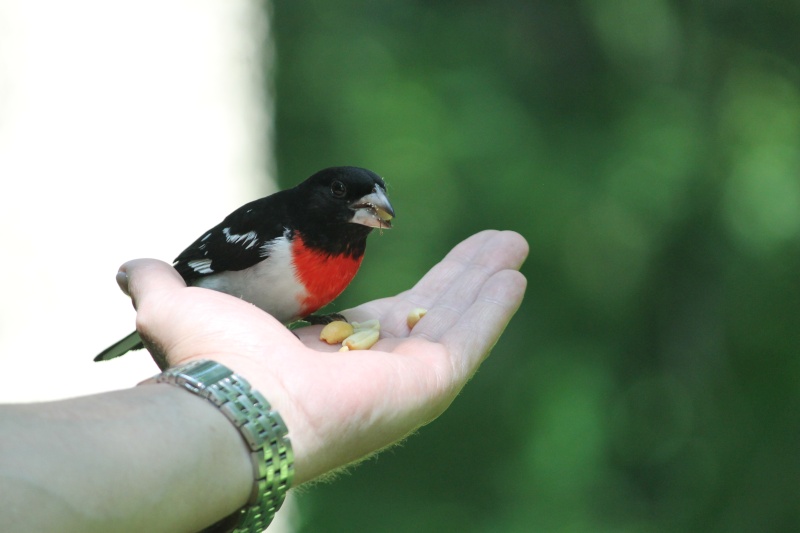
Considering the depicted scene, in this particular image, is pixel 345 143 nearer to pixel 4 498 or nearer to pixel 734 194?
pixel 734 194

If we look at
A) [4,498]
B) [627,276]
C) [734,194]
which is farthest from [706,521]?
[4,498]

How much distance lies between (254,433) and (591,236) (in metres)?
3.63

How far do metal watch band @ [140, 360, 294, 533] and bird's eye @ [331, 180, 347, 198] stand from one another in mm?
1139

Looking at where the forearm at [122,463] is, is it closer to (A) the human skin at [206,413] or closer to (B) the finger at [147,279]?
(A) the human skin at [206,413]

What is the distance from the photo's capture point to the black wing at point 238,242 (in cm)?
277

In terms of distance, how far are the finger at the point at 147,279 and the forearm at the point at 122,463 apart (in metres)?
0.63

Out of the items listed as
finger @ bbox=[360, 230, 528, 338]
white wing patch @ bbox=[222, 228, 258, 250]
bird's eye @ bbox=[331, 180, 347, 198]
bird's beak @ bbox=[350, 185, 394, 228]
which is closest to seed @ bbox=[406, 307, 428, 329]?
finger @ bbox=[360, 230, 528, 338]

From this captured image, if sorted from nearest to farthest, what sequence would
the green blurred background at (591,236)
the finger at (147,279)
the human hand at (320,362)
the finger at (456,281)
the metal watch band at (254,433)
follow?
the metal watch band at (254,433), the human hand at (320,362), the finger at (147,279), the finger at (456,281), the green blurred background at (591,236)

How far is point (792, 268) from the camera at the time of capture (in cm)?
455

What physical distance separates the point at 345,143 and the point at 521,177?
110 cm

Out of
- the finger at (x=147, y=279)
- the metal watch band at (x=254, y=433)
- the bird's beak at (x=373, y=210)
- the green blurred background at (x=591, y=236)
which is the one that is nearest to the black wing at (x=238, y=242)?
the bird's beak at (x=373, y=210)

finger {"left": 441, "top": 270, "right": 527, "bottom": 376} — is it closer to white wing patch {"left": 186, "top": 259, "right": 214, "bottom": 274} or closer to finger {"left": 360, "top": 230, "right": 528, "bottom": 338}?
finger {"left": 360, "top": 230, "right": 528, "bottom": 338}

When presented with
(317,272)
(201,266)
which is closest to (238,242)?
(201,266)

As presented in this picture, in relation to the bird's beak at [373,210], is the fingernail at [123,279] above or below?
below
